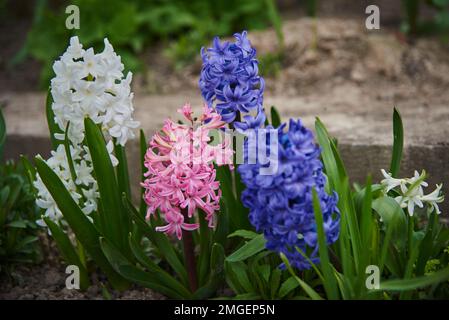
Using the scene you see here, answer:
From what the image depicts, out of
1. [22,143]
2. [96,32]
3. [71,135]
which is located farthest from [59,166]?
[96,32]

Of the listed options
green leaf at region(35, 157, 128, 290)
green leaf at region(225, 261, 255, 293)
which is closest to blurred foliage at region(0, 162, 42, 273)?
green leaf at region(35, 157, 128, 290)

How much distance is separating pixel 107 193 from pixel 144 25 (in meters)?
2.48

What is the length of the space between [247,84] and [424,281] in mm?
743

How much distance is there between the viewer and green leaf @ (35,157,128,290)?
2.13 m

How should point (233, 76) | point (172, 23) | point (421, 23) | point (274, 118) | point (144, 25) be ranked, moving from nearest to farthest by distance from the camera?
point (233, 76) → point (274, 118) → point (421, 23) → point (172, 23) → point (144, 25)

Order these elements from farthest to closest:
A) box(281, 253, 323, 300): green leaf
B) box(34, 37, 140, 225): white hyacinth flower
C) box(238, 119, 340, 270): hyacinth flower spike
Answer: box(34, 37, 140, 225): white hyacinth flower < box(281, 253, 323, 300): green leaf < box(238, 119, 340, 270): hyacinth flower spike

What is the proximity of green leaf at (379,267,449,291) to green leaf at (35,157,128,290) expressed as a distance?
973 millimetres

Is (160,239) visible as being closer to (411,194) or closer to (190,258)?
(190,258)

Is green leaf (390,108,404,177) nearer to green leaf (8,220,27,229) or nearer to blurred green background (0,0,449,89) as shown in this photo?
green leaf (8,220,27,229)

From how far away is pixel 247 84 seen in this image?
6.60 ft

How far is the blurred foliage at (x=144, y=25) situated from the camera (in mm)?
4156

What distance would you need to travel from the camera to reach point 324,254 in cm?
181

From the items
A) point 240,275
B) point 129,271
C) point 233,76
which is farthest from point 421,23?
point 129,271

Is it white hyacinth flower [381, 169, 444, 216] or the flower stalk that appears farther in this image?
the flower stalk
